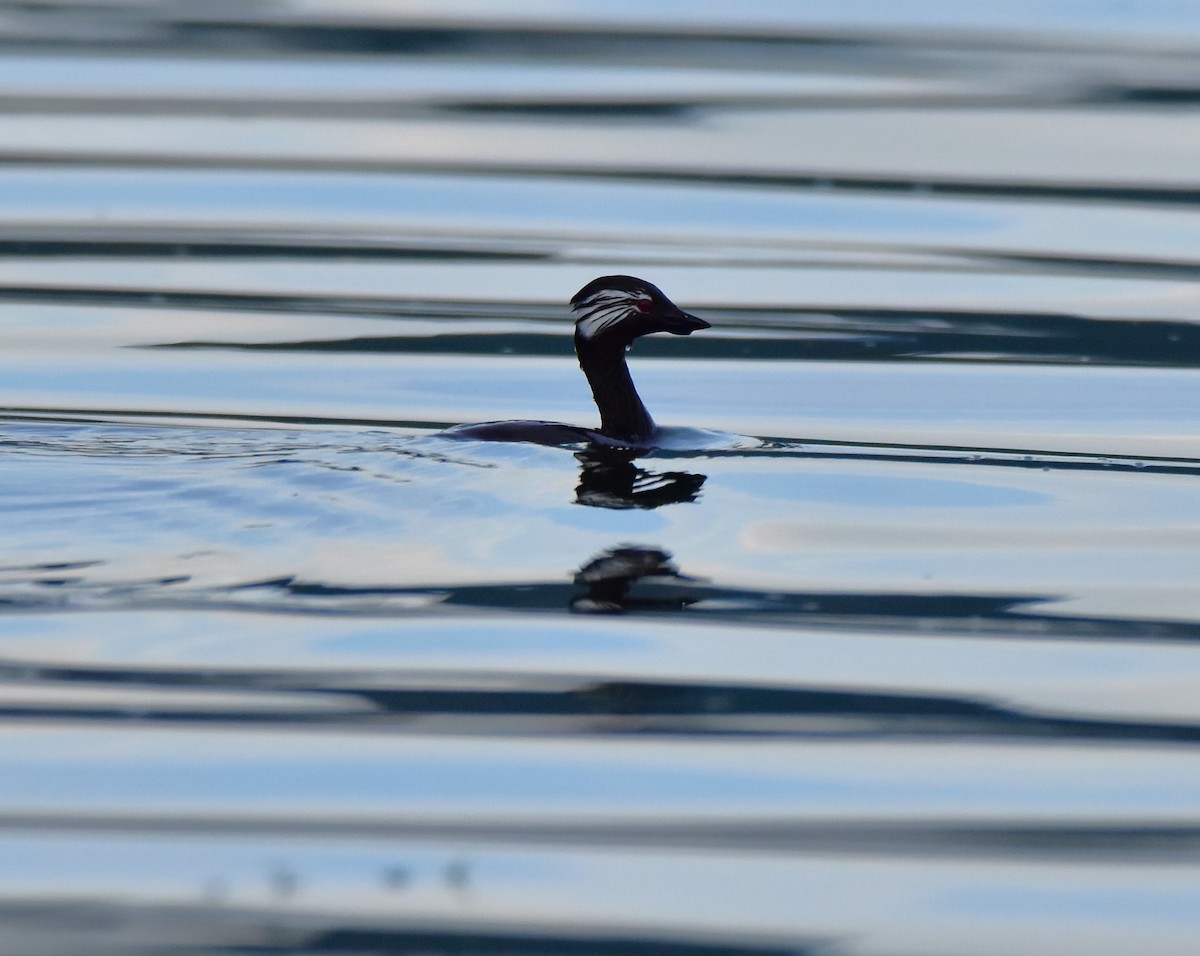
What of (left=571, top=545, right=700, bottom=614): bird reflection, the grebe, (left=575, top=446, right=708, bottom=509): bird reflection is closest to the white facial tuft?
the grebe

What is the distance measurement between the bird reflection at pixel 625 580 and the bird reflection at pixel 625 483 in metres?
0.76

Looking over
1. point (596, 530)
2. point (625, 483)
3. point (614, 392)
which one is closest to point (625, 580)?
point (596, 530)

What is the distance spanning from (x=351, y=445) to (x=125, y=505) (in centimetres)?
157

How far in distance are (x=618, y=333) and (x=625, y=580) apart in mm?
2825

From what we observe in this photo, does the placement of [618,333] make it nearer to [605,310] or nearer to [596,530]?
[605,310]

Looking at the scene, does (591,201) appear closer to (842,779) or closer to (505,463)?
(505,463)

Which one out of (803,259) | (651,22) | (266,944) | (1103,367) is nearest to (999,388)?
(1103,367)

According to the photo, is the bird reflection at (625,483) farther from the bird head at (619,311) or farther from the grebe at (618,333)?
the bird head at (619,311)

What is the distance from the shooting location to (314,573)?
660 cm

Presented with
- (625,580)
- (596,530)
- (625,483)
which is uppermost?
(625,483)

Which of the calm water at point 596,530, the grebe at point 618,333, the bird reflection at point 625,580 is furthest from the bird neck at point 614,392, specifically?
the bird reflection at point 625,580

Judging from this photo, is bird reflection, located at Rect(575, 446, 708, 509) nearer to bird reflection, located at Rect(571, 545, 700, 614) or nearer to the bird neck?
the bird neck

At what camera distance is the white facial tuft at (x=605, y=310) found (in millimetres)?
9336

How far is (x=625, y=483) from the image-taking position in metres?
8.25
